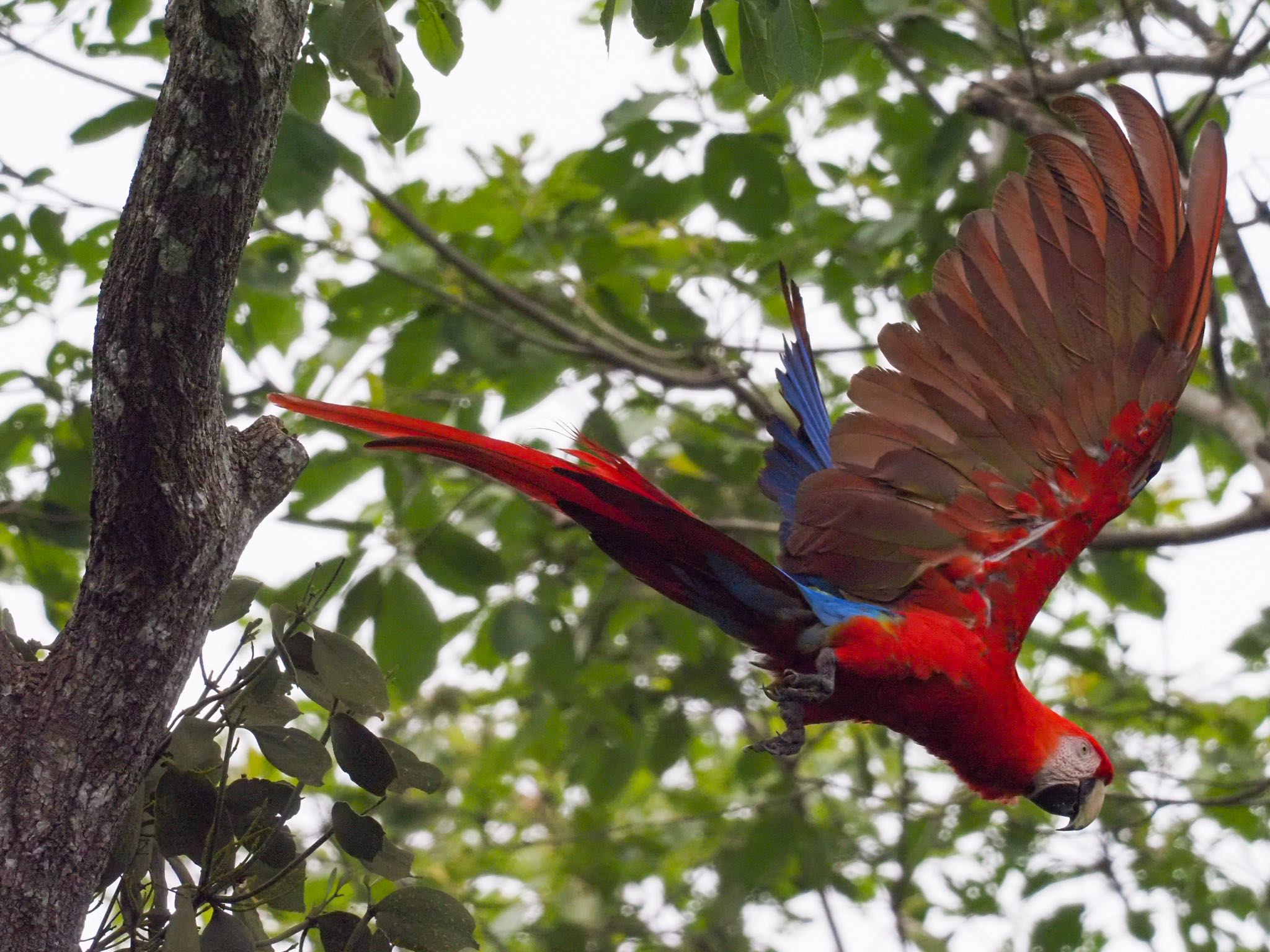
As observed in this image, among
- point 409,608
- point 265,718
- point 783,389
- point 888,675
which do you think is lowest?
point 265,718

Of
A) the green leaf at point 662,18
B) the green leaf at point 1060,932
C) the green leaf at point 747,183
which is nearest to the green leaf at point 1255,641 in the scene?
the green leaf at point 1060,932

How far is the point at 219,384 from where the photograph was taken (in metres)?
1.20

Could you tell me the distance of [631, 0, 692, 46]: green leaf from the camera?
1651 mm

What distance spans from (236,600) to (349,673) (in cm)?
20

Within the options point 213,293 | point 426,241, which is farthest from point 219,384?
point 426,241

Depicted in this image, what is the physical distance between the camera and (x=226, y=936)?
1.27m

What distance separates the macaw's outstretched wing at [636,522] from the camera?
170cm

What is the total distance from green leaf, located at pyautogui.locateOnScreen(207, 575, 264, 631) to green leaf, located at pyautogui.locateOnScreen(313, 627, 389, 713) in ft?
0.48

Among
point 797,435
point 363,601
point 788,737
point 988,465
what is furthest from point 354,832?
point 363,601

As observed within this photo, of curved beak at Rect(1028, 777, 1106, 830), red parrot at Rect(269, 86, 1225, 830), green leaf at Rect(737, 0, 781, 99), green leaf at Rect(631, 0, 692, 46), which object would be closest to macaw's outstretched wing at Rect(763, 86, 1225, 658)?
red parrot at Rect(269, 86, 1225, 830)

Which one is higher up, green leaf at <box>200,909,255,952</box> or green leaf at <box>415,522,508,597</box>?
green leaf at <box>415,522,508,597</box>

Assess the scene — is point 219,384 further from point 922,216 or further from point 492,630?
point 922,216

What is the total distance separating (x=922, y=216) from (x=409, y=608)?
1790mm

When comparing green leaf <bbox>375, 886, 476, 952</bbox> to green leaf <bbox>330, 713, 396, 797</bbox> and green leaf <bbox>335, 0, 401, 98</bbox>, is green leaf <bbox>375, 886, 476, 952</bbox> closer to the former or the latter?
green leaf <bbox>330, 713, 396, 797</bbox>
